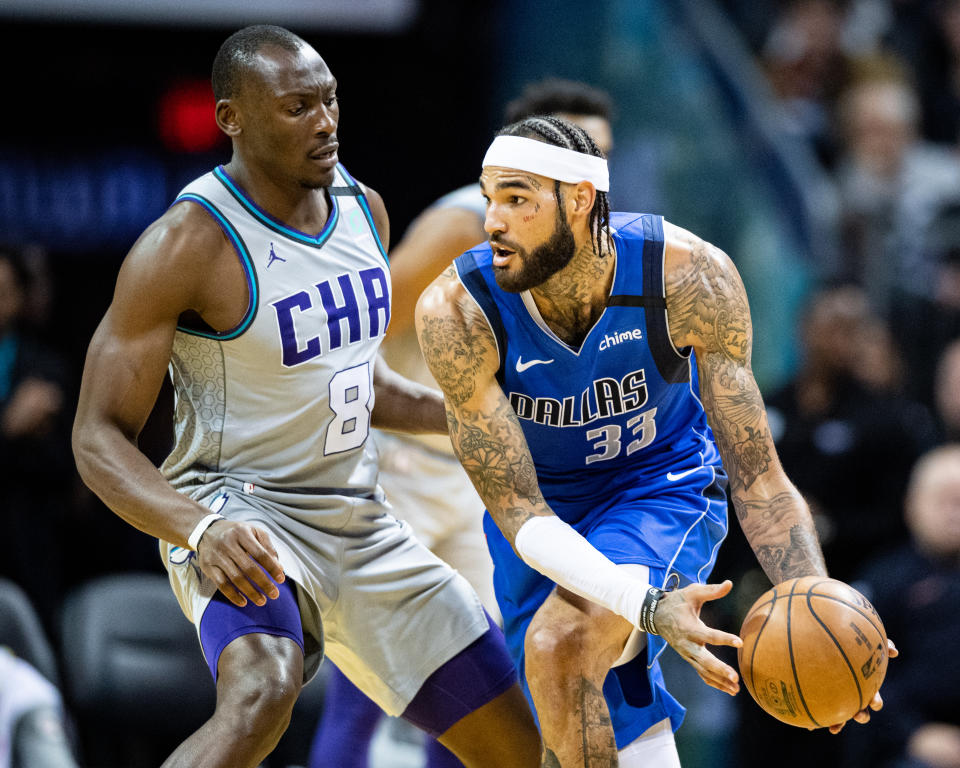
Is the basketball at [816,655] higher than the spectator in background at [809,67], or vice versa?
the spectator in background at [809,67]

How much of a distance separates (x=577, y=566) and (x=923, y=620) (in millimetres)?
2989

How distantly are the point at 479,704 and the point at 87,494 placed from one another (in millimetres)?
4662

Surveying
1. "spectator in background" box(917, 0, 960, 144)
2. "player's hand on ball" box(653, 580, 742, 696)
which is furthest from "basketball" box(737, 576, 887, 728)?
"spectator in background" box(917, 0, 960, 144)

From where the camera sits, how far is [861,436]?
22.7 ft

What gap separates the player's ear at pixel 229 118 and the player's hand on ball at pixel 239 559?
44.6 inches

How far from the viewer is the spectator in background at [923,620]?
6246 mm

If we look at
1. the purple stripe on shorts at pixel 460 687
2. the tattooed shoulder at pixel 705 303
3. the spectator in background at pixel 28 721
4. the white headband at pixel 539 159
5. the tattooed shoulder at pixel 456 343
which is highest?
the white headband at pixel 539 159

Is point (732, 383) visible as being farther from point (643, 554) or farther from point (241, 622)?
point (241, 622)

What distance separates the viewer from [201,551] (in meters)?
3.71

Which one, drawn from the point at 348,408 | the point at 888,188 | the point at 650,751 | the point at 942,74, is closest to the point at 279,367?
the point at 348,408

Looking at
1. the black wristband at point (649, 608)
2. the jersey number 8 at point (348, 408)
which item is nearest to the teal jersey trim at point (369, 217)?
the jersey number 8 at point (348, 408)

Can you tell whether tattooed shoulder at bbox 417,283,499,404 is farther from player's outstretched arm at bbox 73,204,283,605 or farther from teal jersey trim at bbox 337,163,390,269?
player's outstretched arm at bbox 73,204,283,605

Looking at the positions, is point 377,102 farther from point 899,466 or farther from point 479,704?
point 479,704

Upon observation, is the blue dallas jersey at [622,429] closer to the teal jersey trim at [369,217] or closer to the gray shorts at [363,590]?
the teal jersey trim at [369,217]
